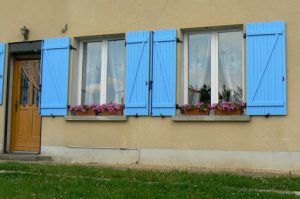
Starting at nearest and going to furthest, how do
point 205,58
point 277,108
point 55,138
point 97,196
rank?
point 97,196 < point 277,108 < point 205,58 < point 55,138

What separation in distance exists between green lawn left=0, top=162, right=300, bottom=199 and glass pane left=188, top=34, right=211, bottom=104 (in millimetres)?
2442

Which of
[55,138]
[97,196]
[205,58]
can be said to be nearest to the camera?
[97,196]

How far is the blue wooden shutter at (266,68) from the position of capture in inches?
362

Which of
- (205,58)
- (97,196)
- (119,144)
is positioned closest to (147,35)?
(205,58)

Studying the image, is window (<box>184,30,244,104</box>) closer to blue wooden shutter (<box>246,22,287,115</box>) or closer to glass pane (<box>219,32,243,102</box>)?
glass pane (<box>219,32,243,102</box>)

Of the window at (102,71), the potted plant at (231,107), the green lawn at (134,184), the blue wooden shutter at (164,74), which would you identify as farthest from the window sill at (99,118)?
the potted plant at (231,107)

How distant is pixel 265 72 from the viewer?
934 centimetres

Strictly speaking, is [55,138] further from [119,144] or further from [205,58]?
[205,58]

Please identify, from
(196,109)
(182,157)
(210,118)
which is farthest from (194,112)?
(182,157)

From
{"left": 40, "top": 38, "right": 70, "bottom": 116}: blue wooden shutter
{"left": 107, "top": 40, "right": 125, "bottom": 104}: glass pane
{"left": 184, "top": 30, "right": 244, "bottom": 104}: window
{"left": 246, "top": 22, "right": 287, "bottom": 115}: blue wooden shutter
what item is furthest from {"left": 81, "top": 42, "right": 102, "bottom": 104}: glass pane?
{"left": 246, "top": 22, "right": 287, "bottom": 115}: blue wooden shutter

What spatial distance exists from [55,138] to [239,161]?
4.41 meters

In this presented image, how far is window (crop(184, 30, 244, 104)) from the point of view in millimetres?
9977

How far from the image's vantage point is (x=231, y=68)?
1002cm

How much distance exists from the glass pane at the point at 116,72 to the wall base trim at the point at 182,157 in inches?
50.2
